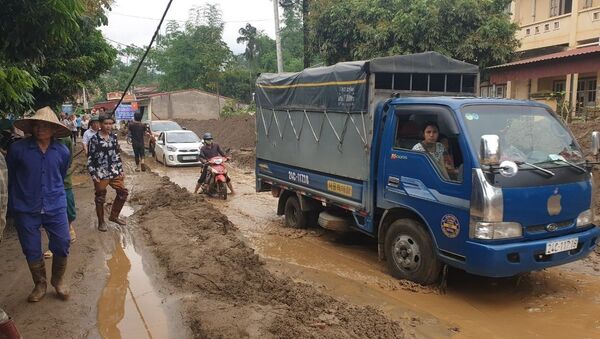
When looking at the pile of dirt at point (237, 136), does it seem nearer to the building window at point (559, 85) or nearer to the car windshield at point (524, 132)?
the building window at point (559, 85)

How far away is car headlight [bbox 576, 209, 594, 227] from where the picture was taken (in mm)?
5054

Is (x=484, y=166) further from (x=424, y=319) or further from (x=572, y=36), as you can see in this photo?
(x=572, y=36)

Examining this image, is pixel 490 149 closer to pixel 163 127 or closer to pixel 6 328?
pixel 6 328

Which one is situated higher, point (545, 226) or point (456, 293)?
point (545, 226)

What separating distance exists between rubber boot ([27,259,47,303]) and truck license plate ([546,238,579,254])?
15.5 ft

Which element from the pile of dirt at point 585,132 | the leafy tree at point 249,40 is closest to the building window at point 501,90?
the pile of dirt at point 585,132

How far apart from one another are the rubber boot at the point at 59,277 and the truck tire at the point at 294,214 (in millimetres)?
4060

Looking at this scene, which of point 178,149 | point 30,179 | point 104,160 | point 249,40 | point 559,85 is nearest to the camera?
point 30,179

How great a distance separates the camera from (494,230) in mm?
4520

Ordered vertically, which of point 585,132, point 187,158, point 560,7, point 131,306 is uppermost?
point 560,7

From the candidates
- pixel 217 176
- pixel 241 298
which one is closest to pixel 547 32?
pixel 217 176

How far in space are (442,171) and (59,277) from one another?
12.7 ft

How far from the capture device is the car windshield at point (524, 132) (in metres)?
4.94

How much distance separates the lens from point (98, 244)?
21.8 ft
